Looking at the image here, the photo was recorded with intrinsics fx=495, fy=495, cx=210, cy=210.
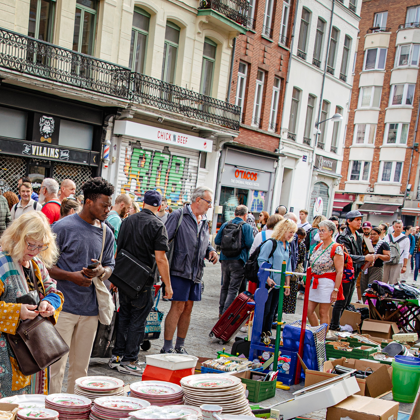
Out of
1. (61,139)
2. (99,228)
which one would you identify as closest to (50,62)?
(61,139)

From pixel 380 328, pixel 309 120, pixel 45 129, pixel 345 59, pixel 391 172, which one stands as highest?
pixel 345 59

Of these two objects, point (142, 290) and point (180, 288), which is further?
point (180, 288)

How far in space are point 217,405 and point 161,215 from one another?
7871 millimetres

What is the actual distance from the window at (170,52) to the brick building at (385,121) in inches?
961

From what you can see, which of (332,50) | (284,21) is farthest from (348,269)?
(332,50)

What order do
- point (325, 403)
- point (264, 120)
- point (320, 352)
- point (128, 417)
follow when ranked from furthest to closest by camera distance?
point (264, 120)
point (320, 352)
point (325, 403)
point (128, 417)

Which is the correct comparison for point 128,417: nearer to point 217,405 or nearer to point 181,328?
point 217,405

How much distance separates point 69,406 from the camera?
2631 mm

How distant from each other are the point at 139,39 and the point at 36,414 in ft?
55.0

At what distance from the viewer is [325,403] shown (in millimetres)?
3613

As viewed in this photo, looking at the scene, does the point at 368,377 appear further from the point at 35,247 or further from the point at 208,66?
the point at 208,66

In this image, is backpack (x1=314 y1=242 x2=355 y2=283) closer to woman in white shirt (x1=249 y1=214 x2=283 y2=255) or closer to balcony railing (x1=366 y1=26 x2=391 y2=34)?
woman in white shirt (x1=249 y1=214 x2=283 y2=255)

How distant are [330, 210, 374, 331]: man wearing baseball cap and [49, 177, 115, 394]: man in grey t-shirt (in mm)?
5530

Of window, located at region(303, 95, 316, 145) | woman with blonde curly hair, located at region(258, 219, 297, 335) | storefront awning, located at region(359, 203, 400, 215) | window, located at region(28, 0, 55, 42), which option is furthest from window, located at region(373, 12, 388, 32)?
woman with blonde curly hair, located at region(258, 219, 297, 335)
